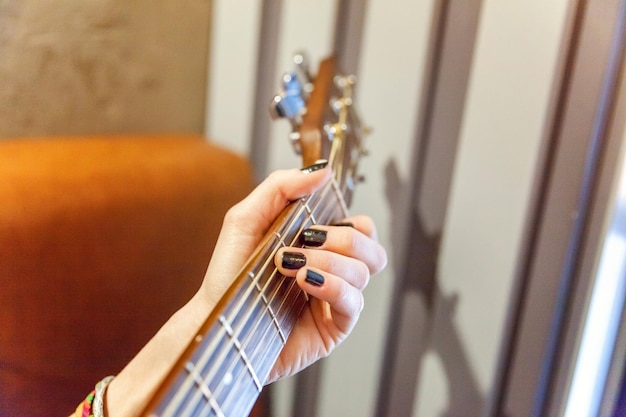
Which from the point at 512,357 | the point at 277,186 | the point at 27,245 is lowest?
the point at 512,357

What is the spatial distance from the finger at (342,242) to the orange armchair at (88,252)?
25 cm

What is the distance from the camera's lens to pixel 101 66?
796 mm

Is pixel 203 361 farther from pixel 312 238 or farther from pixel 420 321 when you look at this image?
pixel 420 321

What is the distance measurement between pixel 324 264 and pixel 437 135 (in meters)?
0.32

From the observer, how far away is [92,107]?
2.63 ft

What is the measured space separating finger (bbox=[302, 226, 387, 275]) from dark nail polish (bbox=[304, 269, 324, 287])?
4cm

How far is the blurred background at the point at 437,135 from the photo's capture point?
25.5 inches

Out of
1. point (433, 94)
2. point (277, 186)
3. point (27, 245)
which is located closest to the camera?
point (277, 186)

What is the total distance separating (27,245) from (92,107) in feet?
0.79

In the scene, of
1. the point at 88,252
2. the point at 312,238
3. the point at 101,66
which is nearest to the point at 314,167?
the point at 312,238

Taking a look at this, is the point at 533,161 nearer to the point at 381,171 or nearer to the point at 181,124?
the point at 381,171

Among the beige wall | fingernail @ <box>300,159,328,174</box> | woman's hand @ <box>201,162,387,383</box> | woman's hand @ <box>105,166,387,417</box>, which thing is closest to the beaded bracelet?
woman's hand @ <box>105,166,387,417</box>

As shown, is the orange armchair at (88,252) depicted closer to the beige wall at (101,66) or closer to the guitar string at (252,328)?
the beige wall at (101,66)

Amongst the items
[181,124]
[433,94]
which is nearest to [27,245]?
[181,124]
